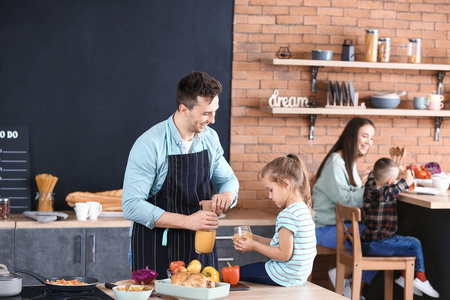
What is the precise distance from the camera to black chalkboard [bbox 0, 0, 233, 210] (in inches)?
211

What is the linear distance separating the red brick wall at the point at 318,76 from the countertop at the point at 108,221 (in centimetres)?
43

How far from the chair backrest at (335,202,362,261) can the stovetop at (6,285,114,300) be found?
2.50 m

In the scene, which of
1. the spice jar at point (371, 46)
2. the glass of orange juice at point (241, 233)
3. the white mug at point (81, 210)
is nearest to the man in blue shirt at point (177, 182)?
the glass of orange juice at point (241, 233)

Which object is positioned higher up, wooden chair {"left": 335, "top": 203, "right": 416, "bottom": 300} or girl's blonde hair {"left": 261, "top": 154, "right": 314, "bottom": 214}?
girl's blonde hair {"left": 261, "top": 154, "right": 314, "bottom": 214}

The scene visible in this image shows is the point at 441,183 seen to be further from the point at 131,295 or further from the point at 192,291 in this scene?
the point at 131,295

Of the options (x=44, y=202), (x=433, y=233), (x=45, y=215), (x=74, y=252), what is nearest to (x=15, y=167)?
(x=44, y=202)

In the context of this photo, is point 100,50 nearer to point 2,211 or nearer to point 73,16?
point 73,16

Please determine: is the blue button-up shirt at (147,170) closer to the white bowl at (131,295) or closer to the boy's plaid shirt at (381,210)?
the white bowl at (131,295)

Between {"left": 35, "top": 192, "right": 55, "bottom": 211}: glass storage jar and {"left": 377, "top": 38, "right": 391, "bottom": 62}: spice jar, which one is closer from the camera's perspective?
{"left": 35, "top": 192, "right": 55, "bottom": 211}: glass storage jar

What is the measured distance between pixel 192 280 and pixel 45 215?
2591mm

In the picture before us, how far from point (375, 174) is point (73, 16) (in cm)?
263

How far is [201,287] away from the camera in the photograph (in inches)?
104

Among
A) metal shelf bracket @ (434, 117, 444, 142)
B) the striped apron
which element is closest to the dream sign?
metal shelf bracket @ (434, 117, 444, 142)

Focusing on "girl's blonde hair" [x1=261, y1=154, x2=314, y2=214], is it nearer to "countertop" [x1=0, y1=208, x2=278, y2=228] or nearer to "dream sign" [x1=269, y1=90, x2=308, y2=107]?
"countertop" [x1=0, y1=208, x2=278, y2=228]
